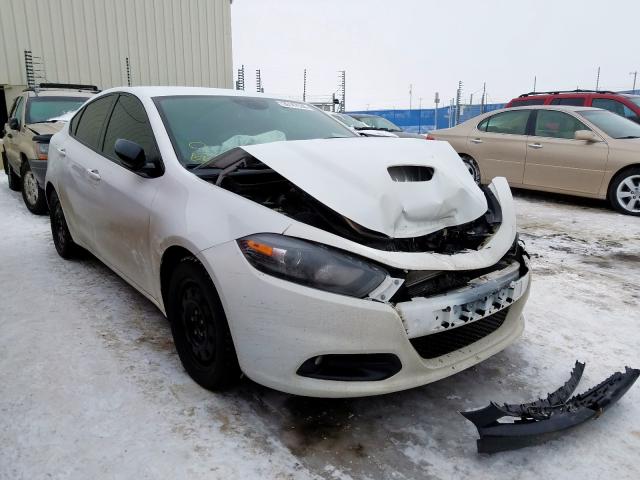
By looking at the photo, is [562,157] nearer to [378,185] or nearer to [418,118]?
[378,185]

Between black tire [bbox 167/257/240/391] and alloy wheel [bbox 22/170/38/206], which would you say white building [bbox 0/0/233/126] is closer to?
alloy wheel [bbox 22/170/38/206]

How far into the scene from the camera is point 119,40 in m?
17.5

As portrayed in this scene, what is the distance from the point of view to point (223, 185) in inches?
90.4

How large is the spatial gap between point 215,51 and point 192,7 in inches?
69.8

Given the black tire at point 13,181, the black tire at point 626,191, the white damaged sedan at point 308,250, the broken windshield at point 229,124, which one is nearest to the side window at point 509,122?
the black tire at point 626,191

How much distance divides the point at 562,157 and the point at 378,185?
5479 millimetres

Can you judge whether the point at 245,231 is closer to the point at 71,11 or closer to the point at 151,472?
the point at 151,472

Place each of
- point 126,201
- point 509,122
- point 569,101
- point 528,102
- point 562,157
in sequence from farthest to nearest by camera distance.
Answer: point 528,102 → point 569,101 → point 509,122 → point 562,157 → point 126,201

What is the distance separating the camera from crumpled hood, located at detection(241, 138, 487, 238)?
2102 mm

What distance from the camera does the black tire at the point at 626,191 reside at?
6141 millimetres

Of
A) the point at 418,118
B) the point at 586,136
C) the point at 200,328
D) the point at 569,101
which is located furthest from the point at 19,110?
the point at 418,118

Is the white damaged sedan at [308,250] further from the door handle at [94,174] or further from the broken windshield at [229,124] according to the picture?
the door handle at [94,174]

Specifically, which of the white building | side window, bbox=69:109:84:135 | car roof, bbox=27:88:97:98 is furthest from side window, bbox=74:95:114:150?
the white building

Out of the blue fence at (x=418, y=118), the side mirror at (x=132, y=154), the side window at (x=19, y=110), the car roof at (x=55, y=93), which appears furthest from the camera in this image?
the blue fence at (x=418, y=118)
